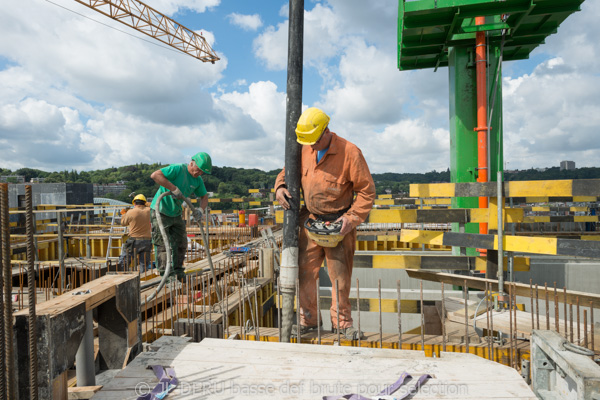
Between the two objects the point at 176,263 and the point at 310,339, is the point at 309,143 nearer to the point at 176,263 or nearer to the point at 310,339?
the point at 310,339

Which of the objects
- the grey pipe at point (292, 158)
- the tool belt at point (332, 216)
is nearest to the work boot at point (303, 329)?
the grey pipe at point (292, 158)

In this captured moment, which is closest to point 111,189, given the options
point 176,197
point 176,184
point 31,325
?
point 176,184

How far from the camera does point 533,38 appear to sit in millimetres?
8047

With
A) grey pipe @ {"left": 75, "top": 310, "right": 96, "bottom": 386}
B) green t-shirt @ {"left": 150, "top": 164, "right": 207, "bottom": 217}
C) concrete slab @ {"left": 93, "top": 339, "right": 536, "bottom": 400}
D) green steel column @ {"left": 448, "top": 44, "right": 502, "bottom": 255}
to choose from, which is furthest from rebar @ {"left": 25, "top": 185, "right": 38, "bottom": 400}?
green steel column @ {"left": 448, "top": 44, "right": 502, "bottom": 255}

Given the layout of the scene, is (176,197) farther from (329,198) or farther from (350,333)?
(350,333)

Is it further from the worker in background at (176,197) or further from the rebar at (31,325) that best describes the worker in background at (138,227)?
the rebar at (31,325)

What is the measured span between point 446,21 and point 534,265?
5582 mm

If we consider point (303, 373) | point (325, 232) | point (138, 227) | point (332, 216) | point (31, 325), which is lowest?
point (303, 373)

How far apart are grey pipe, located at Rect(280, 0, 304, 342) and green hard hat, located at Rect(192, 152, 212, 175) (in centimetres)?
225

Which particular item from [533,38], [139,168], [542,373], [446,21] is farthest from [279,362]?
[139,168]

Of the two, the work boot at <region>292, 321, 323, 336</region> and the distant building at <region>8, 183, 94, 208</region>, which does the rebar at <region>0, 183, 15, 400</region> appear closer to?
the work boot at <region>292, 321, 323, 336</region>

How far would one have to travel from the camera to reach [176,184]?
229 inches

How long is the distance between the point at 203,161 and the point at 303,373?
3.91 m

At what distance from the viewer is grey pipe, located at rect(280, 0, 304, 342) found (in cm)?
391
